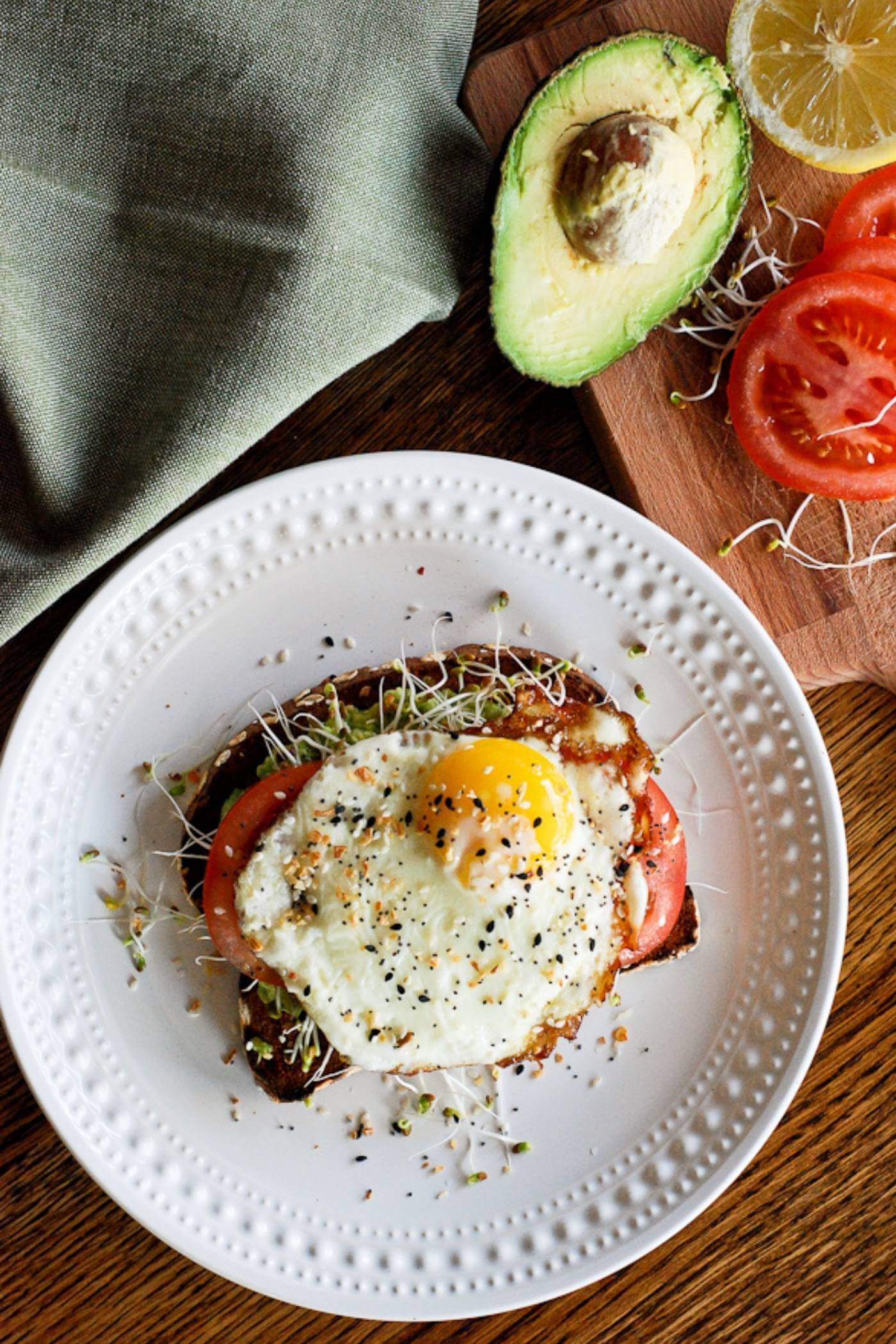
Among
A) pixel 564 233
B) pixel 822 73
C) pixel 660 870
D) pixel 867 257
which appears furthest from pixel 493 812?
pixel 822 73

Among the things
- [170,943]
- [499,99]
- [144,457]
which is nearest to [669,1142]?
[170,943]

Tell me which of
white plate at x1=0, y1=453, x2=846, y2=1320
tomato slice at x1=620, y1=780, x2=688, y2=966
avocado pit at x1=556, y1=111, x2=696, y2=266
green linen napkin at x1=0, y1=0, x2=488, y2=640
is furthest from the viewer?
white plate at x1=0, y1=453, x2=846, y2=1320

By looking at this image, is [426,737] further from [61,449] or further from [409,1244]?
[409,1244]

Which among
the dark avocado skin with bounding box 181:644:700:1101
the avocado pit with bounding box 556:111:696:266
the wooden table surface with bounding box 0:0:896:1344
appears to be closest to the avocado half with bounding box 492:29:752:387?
the avocado pit with bounding box 556:111:696:266

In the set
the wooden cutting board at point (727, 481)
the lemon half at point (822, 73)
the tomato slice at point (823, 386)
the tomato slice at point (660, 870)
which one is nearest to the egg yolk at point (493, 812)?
the tomato slice at point (660, 870)

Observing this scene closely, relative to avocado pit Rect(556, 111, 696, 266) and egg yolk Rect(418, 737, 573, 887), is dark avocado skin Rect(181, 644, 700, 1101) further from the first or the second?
avocado pit Rect(556, 111, 696, 266)

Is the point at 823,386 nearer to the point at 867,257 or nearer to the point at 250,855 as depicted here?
the point at 867,257

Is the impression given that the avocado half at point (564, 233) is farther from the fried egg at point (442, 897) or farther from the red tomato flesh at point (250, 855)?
the red tomato flesh at point (250, 855)

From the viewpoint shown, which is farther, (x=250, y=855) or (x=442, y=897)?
(x=250, y=855)
